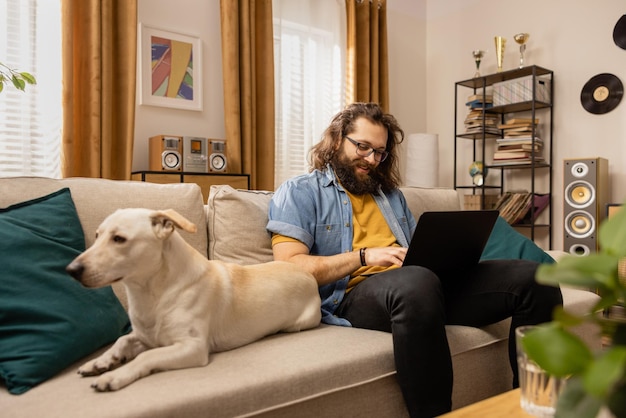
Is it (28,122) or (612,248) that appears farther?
(28,122)

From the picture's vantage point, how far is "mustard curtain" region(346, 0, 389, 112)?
459 centimetres

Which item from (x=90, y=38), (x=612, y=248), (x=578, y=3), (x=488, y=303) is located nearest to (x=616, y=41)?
(x=578, y=3)

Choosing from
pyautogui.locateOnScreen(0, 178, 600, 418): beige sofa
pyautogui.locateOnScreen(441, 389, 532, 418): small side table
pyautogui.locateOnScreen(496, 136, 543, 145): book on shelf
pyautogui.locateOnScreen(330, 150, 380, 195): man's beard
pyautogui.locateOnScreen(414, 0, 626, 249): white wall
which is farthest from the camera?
pyautogui.locateOnScreen(496, 136, 543, 145): book on shelf

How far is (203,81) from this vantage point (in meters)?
3.98

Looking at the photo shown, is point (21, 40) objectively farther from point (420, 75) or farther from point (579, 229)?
point (579, 229)

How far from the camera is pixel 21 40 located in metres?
3.28

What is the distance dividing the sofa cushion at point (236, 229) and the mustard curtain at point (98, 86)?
1743 mm

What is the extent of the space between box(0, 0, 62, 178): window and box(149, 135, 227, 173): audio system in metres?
0.60

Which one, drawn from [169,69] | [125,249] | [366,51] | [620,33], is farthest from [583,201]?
[125,249]

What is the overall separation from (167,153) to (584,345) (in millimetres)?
3355

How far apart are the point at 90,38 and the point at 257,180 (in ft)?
4.84

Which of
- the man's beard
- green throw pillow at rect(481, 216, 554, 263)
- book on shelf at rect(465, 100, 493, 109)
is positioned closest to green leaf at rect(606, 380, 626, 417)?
the man's beard

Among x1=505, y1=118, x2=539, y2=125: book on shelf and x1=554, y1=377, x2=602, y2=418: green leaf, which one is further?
x1=505, y1=118, x2=539, y2=125: book on shelf

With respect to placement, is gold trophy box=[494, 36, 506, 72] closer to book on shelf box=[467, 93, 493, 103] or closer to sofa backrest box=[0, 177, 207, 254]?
book on shelf box=[467, 93, 493, 103]
